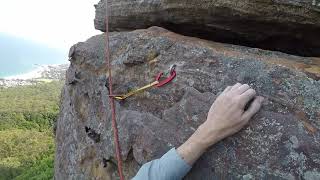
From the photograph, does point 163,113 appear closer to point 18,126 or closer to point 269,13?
point 269,13

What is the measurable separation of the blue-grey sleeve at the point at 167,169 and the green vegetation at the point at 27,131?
4817 cm

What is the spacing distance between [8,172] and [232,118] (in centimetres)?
7925

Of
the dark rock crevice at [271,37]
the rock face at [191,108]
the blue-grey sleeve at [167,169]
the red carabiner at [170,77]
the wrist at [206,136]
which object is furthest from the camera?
the dark rock crevice at [271,37]

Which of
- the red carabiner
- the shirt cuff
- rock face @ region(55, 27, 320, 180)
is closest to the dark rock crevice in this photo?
rock face @ region(55, 27, 320, 180)

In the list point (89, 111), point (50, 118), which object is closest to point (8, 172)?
point (50, 118)

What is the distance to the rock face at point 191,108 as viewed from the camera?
493cm

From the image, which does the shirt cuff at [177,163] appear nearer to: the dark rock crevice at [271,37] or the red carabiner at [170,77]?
the red carabiner at [170,77]

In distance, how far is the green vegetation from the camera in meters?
76.1

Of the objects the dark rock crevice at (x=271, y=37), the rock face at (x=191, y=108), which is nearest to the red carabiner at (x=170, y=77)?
the rock face at (x=191, y=108)

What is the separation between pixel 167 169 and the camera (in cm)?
470

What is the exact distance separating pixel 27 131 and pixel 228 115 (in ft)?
346

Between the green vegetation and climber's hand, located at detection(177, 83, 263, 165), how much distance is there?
48.2 meters

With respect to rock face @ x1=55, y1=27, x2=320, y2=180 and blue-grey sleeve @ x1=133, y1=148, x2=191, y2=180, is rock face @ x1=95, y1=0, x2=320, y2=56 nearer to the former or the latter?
rock face @ x1=55, y1=27, x2=320, y2=180

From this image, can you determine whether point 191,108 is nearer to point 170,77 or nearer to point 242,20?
point 170,77
